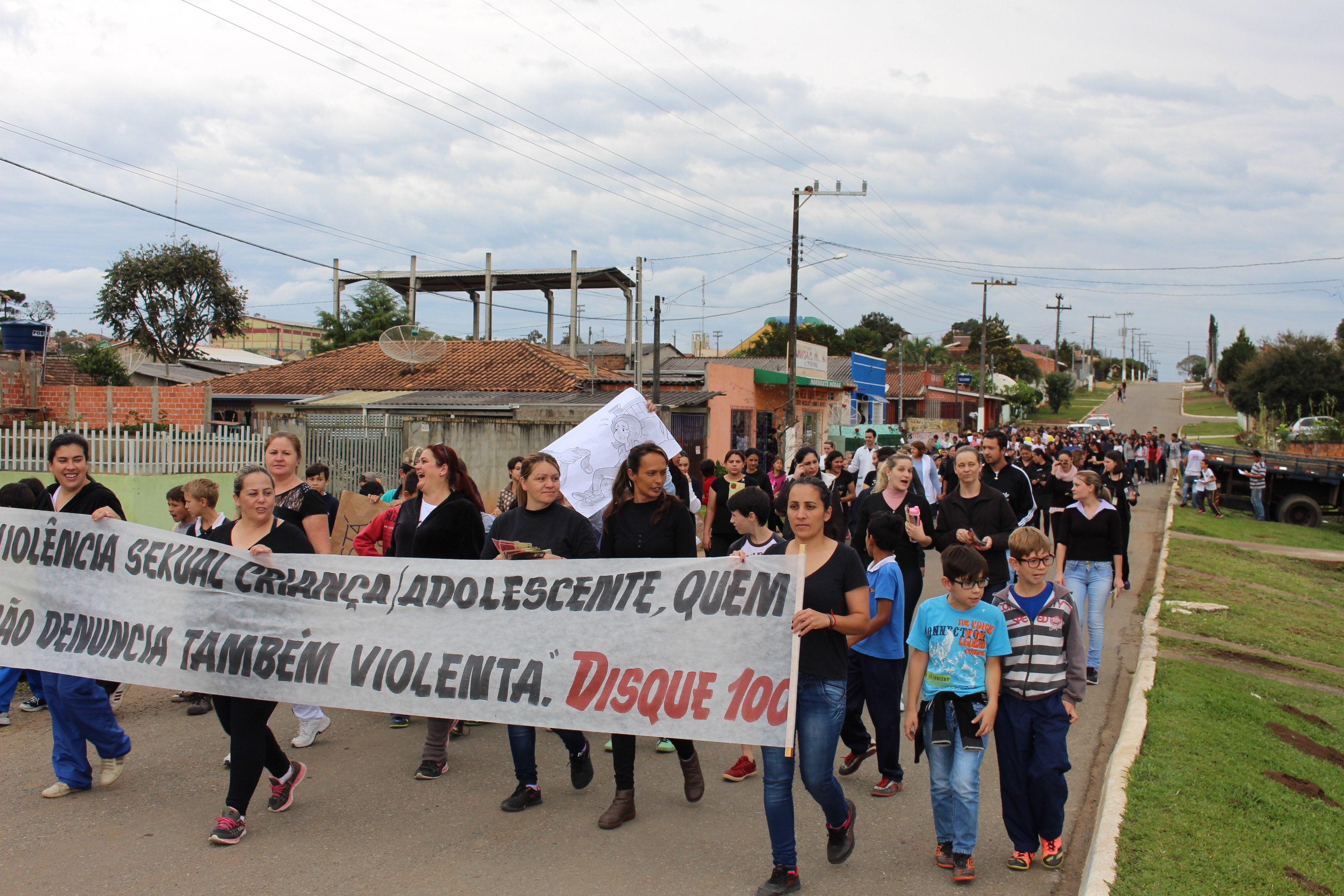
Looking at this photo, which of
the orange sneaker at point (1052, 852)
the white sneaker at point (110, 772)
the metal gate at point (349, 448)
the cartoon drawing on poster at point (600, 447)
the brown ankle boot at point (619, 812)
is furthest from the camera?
the metal gate at point (349, 448)

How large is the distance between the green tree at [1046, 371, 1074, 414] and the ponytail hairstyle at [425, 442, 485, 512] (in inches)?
3417

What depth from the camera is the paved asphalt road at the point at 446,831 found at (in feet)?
13.9

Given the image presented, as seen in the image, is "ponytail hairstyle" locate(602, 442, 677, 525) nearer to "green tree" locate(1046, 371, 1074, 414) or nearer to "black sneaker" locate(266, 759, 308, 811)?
"black sneaker" locate(266, 759, 308, 811)

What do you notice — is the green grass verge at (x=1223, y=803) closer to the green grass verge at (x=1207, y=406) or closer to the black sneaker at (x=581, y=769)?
the black sneaker at (x=581, y=769)

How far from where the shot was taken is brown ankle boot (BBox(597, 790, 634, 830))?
4.82 metres

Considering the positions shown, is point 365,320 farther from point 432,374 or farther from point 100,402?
point 100,402

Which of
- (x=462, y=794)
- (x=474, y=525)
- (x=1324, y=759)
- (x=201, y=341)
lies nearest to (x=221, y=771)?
(x=462, y=794)

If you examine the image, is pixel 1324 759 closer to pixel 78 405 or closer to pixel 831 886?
pixel 831 886

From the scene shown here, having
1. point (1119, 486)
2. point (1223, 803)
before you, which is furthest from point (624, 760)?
point (1119, 486)

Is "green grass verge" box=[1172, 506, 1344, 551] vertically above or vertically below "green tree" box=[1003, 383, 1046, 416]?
below

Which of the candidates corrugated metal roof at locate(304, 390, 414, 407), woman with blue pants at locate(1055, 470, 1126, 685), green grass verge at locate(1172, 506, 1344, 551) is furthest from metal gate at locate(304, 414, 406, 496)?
green grass verge at locate(1172, 506, 1344, 551)

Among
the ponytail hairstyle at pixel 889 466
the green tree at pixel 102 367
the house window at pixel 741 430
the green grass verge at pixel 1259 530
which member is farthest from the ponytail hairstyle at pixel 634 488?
the green tree at pixel 102 367

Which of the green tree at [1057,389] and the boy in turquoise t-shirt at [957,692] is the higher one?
the green tree at [1057,389]

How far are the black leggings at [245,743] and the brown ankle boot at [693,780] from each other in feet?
Result: 6.99
